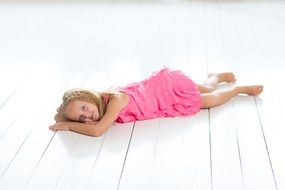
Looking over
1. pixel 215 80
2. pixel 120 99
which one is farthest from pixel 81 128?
pixel 215 80

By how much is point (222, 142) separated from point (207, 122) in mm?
194

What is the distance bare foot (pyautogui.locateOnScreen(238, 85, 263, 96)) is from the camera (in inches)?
98.5

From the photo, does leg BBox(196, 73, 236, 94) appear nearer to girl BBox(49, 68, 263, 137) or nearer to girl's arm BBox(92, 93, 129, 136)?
girl BBox(49, 68, 263, 137)

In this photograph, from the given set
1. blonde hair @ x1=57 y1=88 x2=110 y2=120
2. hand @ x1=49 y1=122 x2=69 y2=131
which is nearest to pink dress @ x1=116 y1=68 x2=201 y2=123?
blonde hair @ x1=57 y1=88 x2=110 y2=120

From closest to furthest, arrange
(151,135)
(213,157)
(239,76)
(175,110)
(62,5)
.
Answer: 1. (213,157)
2. (151,135)
3. (175,110)
4. (239,76)
5. (62,5)

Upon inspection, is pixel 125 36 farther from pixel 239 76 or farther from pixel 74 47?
pixel 239 76

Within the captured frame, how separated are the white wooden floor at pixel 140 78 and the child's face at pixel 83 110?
9 cm

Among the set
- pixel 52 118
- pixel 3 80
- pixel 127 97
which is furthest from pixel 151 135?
pixel 3 80

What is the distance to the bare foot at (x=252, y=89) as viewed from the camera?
250 cm

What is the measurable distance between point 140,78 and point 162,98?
0.49 meters

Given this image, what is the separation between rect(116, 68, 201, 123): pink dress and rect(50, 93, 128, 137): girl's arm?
0.08 metres

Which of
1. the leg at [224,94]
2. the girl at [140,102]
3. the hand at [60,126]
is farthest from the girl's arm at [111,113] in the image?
the leg at [224,94]

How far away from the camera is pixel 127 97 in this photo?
2281 millimetres

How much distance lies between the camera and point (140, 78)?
9.28 feet
